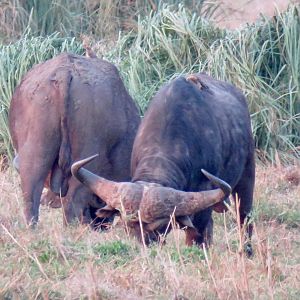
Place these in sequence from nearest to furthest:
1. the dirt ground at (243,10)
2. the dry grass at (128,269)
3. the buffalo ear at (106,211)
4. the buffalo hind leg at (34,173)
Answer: the dry grass at (128,269) < the buffalo ear at (106,211) < the buffalo hind leg at (34,173) < the dirt ground at (243,10)

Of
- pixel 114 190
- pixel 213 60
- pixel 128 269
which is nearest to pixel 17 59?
pixel 213 60

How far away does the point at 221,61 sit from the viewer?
1505 centimetres

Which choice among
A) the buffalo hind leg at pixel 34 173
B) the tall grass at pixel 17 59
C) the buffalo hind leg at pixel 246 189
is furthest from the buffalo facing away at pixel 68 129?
the tall grass at pixel 17 59

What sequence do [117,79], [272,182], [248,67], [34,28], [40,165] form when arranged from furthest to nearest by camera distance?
1. [34,28]
2. [248,67]
3. [272,182]
4. [117,79]
5. [40,165]

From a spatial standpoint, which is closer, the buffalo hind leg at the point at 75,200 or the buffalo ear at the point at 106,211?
the buffalo ear at the point at 106,211

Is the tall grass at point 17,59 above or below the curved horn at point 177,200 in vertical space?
below

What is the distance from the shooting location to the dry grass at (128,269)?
22.3 ft

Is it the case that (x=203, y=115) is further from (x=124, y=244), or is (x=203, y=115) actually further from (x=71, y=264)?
(x=71, y=264)

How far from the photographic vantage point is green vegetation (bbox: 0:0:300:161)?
14.8 m

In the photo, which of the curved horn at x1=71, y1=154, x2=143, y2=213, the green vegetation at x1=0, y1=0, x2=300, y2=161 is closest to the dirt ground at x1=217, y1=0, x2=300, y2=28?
the green vegetation at x1=0, y1=0, x2=300, y2=161

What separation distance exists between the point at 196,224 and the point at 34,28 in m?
8.73

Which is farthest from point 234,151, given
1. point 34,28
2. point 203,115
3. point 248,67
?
point 34,28

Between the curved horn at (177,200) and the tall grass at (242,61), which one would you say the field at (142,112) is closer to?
the tall grass at (242,61)

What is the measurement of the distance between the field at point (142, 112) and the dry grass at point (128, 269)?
0.01 meters
